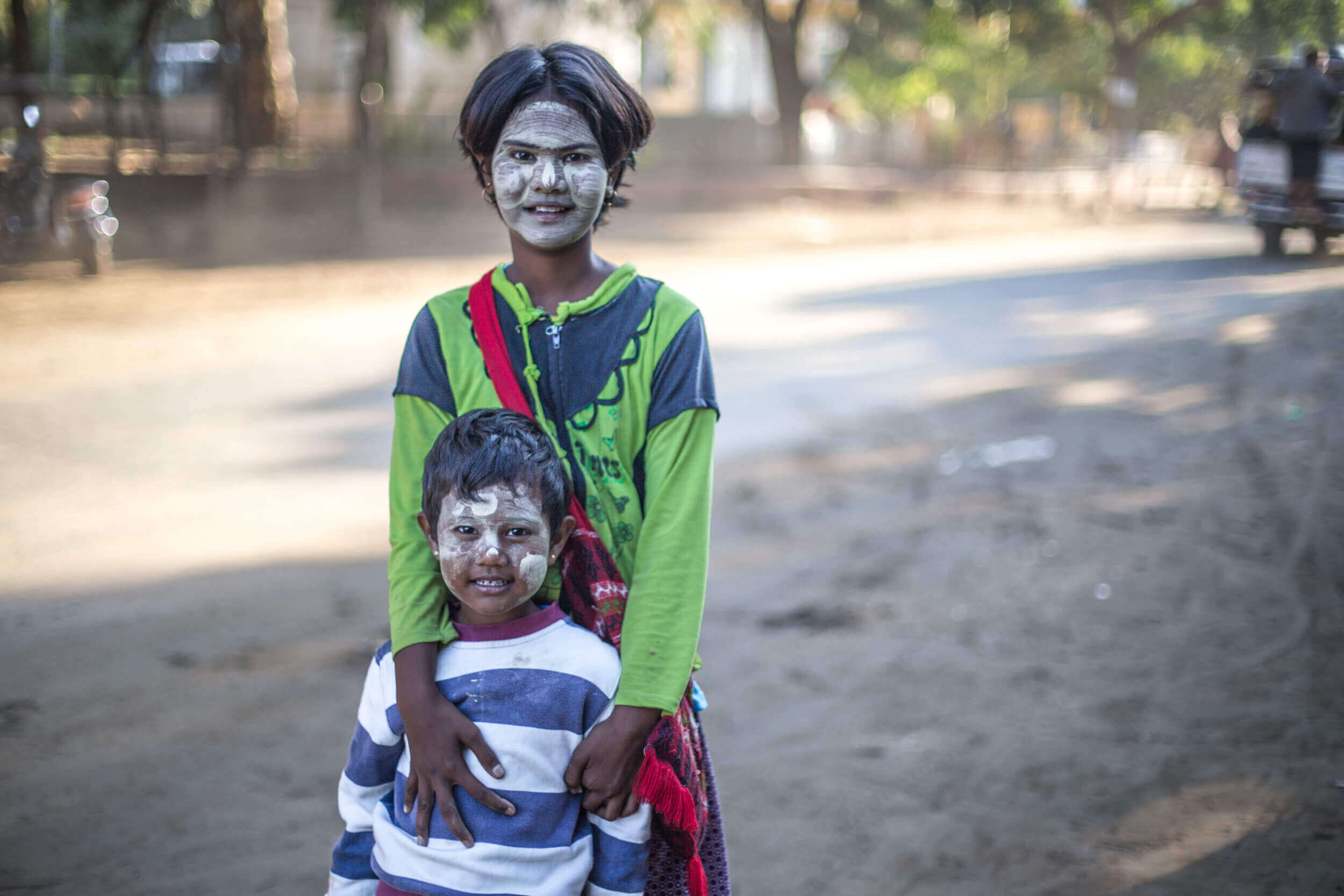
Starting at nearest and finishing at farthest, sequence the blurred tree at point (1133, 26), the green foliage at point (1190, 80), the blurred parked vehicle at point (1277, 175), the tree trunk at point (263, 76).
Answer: the blurred parked vehicle at point (1277, 175) → the green foliage at point (1190, 80) → the blurred tree at point (1133, 26) → the tree trunk at point (263, 76)

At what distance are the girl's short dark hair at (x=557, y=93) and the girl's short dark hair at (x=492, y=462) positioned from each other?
45cm

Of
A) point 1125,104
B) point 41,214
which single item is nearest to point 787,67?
point 1125,104

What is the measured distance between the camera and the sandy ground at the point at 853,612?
2.87 metres

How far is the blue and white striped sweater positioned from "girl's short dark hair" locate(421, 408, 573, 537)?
0.58ft

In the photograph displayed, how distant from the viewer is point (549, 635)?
5.38 ft

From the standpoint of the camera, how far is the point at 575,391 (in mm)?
1741

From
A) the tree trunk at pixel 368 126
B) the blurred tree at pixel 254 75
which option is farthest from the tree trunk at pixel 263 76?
the tree trunk at pixel 368 126

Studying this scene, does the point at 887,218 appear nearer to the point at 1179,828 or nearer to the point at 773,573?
the point at 773,573

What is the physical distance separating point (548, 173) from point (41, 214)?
11.1m

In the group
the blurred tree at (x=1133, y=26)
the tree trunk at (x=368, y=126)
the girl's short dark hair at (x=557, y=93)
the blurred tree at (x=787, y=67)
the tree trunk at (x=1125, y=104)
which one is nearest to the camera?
the girl's short dark hair at (x=557, y=93)

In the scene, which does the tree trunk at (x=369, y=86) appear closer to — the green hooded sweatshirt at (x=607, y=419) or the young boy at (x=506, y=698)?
the green hooded sweatshirt at (x=607, y=419)

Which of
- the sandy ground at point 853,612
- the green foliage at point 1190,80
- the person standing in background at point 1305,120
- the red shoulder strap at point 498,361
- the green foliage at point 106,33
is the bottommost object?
the sandy ground at point 853,612

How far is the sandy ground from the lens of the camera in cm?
287

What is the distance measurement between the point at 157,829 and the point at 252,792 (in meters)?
0.25
